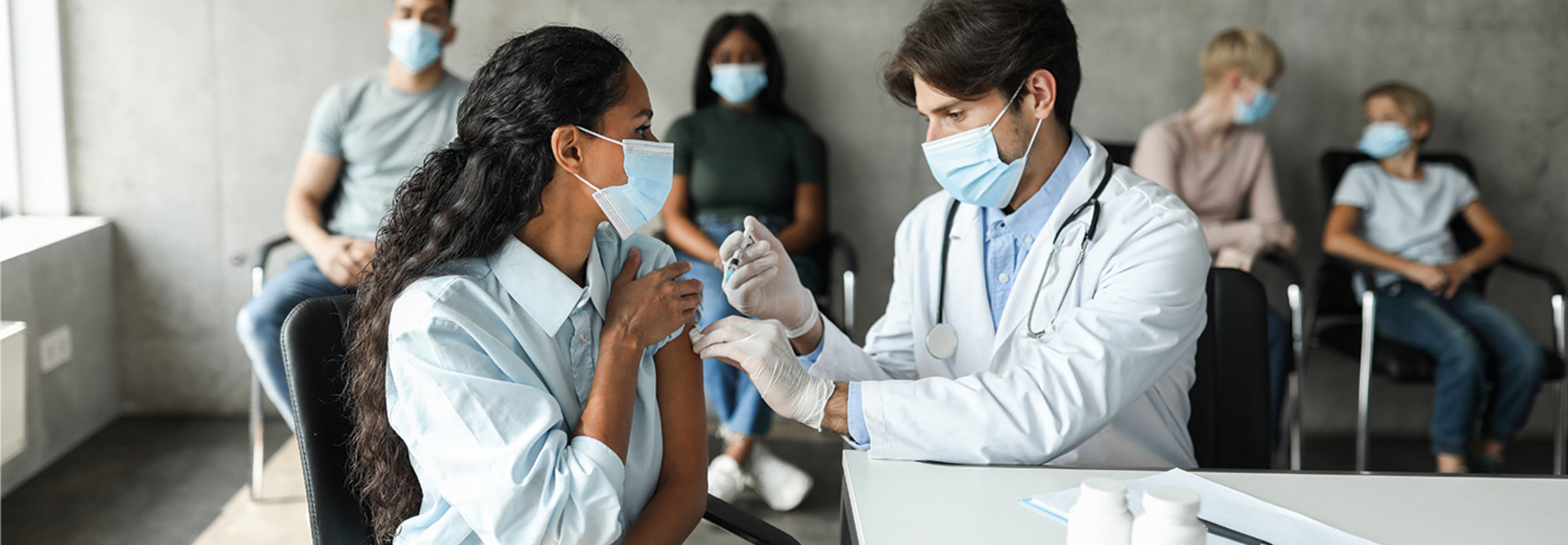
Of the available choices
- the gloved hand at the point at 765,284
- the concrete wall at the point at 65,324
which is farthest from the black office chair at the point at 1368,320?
the concrete wall at the point at 65,324

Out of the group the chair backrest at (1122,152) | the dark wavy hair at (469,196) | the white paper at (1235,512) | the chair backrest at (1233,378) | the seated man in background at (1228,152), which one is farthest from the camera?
the chair backrest at (1122,152)

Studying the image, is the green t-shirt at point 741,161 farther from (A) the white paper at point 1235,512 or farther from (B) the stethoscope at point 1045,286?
(A) the white paper at point 1235,512

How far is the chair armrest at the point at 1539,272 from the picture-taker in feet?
9.30

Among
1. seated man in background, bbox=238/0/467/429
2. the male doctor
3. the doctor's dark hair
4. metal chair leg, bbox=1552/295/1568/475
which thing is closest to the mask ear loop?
the male doctor

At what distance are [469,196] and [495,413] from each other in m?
0.26

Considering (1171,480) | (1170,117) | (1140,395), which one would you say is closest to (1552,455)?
(1170,117)

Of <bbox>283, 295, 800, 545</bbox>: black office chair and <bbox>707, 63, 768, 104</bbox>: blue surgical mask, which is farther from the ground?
<bbox>707, 63, 768, 104</bbox>: blue surgical mask

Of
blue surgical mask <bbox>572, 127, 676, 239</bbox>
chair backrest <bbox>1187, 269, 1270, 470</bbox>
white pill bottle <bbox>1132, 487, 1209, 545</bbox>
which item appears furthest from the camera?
chair backrest <bbox>1187, 269, 1270, 470</bbox>

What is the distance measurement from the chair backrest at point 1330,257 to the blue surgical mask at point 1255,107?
250 mm

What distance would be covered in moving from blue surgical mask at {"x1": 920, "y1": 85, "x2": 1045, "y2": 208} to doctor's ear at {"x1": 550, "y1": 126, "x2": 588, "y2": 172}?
21.1 inches

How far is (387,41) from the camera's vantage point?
10.5 ft

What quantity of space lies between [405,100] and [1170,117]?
82.5 inches

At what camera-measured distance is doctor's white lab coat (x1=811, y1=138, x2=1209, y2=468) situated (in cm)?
132

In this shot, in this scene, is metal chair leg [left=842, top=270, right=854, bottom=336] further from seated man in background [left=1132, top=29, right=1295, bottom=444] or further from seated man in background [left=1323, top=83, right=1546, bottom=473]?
seated man in background [left=1323, top=83, right=1546, bottom=473]
